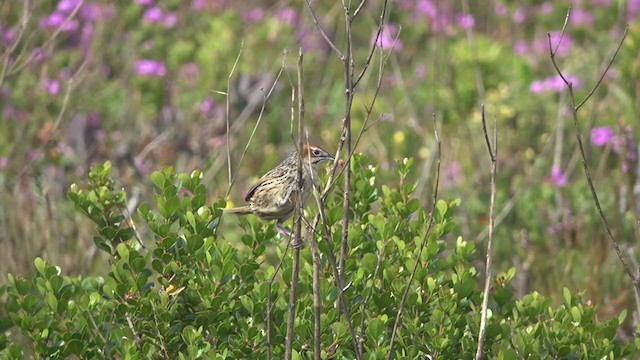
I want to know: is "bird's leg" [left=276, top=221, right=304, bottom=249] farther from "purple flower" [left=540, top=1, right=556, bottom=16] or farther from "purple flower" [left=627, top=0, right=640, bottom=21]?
"purple flower" [left=627, top=0, right=640, bottom=21]

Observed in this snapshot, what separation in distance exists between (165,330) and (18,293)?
45cm

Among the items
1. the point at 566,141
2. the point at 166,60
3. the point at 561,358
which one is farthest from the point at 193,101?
the point at 561,358

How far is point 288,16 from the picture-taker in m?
8.52

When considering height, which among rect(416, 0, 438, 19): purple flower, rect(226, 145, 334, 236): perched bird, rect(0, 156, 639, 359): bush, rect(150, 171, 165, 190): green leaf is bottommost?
rect(416, 0, 438, 19): purple flower

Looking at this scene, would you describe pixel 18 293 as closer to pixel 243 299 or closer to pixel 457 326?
pixel 243 299

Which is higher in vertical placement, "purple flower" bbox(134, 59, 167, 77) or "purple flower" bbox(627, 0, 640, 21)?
→ "purple flower" bbox(134, 59, 167, 77)

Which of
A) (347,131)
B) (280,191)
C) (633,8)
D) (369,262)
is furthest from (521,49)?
(347,131)

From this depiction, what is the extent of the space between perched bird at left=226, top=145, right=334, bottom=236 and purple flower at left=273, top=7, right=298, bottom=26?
12.9ft

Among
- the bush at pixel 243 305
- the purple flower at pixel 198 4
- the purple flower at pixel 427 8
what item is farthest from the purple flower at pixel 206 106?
the bush at pixel 243 305

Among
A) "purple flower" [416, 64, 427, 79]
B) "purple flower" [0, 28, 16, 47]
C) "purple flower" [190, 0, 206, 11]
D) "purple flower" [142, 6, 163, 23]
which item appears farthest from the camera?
"purple flower" [190, 0, 206, 11]

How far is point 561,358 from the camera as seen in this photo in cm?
327

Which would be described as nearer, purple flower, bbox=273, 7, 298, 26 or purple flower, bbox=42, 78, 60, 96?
purple flower, bbox=42, 78, 60, 96

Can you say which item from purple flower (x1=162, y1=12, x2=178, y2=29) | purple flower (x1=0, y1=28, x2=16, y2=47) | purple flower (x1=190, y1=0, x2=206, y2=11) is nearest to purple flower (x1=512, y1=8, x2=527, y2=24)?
purple flower (x1=190, y1=0, x2=206, y2=11)

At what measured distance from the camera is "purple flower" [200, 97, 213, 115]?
24.6 feet
